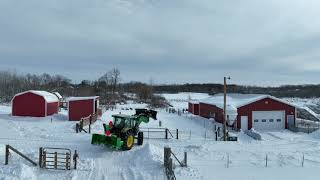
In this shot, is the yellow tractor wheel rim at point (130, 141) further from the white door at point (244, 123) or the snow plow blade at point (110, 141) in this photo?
the white door at point (244, 123)

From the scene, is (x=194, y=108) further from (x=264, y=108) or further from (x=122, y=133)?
(x=122, y=133)

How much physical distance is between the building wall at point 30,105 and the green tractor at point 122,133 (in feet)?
71.5

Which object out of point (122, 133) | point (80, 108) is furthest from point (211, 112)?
point (122, 133)

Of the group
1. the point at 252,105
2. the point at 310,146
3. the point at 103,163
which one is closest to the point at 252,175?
the point at 103,163

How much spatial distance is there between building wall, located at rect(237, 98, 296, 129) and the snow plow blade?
2207cm

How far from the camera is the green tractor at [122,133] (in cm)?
1922

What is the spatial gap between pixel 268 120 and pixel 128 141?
2376 cm

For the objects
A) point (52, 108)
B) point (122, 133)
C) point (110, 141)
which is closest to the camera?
point (110, 141)

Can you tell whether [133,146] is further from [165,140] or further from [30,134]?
[30,134]

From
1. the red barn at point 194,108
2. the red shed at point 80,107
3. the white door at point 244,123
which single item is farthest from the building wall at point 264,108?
the red barn at point 194,108

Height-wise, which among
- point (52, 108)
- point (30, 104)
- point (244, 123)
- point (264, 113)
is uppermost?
point (30, 104)

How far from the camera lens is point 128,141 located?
2019 centimetres

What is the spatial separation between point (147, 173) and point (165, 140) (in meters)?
10.3

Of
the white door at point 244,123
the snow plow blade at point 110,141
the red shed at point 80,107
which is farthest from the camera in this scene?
the red shed at point 80,107
